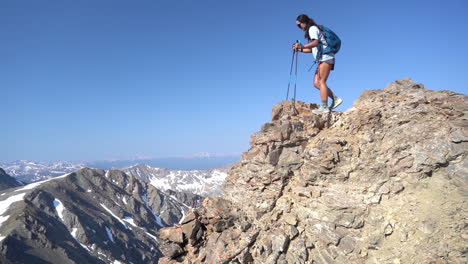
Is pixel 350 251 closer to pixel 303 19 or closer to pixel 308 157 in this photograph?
pixel 308 157

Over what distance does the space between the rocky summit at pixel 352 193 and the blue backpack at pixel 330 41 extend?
315 cm

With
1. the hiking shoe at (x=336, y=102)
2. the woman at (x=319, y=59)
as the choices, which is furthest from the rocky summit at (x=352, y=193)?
the woman at (x=319, y=59)

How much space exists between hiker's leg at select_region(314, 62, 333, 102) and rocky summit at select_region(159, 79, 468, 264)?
1196 mm

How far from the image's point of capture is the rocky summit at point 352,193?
905cm

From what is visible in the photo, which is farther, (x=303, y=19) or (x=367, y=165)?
(x=303, y=19)

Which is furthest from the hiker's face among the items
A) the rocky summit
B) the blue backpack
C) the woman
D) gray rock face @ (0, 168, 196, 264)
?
gray rock face @ (0, 168, 196, 264)

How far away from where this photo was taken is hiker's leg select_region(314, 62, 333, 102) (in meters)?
11.4

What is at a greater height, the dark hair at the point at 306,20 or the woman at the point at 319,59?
the dark hair at the point at 306,20

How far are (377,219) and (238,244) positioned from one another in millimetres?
5471

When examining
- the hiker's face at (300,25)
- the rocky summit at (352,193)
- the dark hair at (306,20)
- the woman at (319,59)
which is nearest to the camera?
the rocky summit at (352,193)

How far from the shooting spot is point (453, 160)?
9500mm

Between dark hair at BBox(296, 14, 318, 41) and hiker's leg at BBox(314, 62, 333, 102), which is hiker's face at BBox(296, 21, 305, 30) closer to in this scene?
dark hair at BBox(296, 14, 318, 41)

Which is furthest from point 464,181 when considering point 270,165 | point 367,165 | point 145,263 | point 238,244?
point 145,263

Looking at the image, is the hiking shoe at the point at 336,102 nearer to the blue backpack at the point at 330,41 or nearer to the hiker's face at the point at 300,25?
the blue backpack at the point at 330,41
